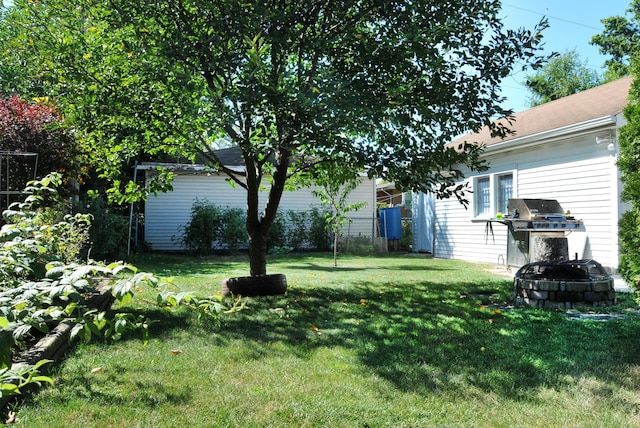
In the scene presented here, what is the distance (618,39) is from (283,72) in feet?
88.7

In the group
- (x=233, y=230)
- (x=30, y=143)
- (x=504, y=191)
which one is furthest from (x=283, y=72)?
(x=233, y=230)

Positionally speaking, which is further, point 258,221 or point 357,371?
point 258,221

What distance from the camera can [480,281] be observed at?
866 centimetres

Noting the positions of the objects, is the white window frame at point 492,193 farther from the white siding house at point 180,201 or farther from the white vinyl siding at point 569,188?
the white siding house at point 180,201

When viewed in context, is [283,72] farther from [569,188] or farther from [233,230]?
[233,230]

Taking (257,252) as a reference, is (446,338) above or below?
below

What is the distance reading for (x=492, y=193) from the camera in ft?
40.4

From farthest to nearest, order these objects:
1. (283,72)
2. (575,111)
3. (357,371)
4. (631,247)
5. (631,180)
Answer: (575,111) < (283,72) < (631,247) < (631,180) < (357,371)

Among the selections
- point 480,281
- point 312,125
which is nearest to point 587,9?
point 480,281

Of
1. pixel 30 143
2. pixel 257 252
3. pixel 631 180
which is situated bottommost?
pixel 257 252

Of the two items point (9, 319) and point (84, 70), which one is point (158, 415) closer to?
point (9, 319)

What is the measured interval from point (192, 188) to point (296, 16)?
11964 mm

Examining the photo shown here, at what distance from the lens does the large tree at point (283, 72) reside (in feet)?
16.3

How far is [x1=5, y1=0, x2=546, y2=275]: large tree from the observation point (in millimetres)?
4961
